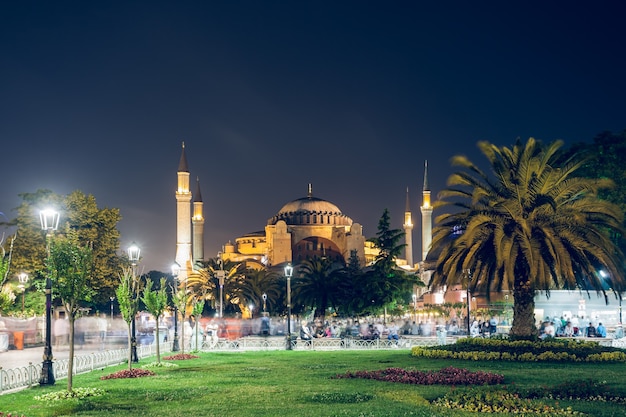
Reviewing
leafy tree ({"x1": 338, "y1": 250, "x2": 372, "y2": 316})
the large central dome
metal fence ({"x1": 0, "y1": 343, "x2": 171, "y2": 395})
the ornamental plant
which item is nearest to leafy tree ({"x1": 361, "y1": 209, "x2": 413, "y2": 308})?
leafy tree ({"x1": 338, "y1": 250, "x2": 372, "y2": 316})

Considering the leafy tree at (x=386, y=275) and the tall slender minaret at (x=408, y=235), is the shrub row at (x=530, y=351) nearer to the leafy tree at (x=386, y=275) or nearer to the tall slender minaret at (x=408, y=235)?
the leafy tree at (x=386, y=275)

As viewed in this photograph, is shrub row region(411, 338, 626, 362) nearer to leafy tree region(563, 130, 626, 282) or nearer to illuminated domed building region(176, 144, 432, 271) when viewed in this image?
leafy tree region(563, 130, 626, 282)

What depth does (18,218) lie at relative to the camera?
44.6 meters

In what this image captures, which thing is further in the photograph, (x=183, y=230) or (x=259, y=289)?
(x=183, y=230)

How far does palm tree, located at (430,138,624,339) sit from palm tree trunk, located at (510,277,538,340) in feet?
0.10

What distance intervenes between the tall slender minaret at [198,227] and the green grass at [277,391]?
65.1 metres

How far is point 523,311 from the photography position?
2242cm

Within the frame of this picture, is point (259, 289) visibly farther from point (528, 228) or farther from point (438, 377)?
point (438, 377)

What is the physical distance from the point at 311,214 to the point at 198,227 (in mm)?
19462

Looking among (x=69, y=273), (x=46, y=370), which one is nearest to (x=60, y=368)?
(x=46, y=370)

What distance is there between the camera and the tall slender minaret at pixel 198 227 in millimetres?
85750

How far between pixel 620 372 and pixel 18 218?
36787 millimetres

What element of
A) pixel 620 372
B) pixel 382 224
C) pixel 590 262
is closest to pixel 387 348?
pixel 590 262

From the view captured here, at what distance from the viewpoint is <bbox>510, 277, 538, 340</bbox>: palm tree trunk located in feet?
72.7
